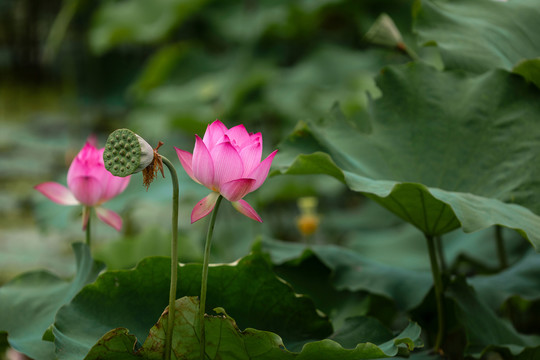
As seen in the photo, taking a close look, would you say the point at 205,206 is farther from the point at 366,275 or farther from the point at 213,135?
the point at 366,275

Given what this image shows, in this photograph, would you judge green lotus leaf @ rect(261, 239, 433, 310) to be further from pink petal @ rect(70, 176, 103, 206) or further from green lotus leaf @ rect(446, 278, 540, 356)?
pink petal @ rect(70, 176, 103, 206)

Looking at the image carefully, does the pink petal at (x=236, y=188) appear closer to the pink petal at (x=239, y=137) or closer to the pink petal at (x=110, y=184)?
the pink petal at (x=239, y=137)

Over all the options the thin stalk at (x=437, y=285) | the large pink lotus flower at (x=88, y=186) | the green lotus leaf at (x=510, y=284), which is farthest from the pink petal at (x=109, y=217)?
the green lotus leaf at (x=510, y=284)

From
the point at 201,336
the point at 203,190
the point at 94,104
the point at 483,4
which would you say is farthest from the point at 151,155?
the point at 94,104

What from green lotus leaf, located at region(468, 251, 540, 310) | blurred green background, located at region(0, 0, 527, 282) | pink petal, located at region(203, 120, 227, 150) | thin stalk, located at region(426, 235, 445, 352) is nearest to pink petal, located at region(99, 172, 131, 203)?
pink petal, located at region(203, 120, 227, 150)

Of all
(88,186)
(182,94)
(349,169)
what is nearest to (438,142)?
(349,169)
